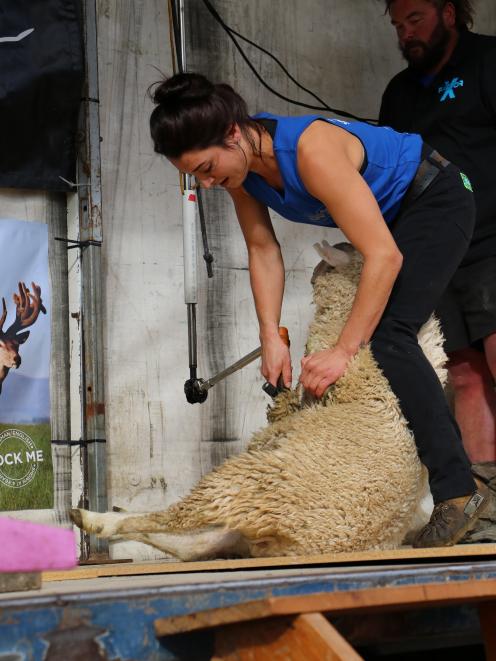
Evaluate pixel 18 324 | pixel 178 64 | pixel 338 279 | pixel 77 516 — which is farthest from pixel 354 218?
pixel 18 324

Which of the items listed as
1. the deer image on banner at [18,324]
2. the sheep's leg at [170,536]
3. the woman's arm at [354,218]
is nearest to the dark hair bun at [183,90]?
the woman's arm at [354,218]

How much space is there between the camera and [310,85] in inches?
164

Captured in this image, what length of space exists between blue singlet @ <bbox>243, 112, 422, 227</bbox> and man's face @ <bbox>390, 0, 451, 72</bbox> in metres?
0.89

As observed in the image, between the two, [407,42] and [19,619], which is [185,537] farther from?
[407,42]

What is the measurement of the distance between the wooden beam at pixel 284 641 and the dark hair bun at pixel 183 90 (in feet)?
4.83

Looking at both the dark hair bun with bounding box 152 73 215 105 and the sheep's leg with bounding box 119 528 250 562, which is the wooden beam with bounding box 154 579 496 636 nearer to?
the sheep's leg with bounding box 119 528 250 562

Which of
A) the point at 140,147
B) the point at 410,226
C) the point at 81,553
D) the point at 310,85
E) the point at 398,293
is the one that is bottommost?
the point at 81,553

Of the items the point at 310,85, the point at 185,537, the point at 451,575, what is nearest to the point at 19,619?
the point at 451,575

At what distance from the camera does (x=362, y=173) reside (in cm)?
246

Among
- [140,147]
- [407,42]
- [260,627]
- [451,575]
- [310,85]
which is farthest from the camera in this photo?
[310,85]

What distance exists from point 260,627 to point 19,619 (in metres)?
0.32

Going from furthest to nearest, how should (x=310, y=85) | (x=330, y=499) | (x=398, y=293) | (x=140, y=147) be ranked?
(x=310, y=85)
(x=140, y=147)
(x=398, y=293)
(x=330, y=499)

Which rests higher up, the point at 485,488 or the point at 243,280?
the point at 243,280

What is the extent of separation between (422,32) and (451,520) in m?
1.89
